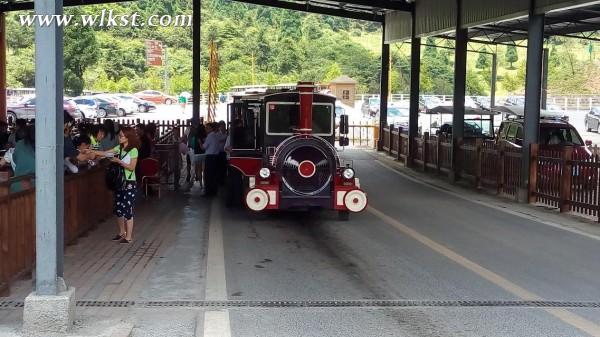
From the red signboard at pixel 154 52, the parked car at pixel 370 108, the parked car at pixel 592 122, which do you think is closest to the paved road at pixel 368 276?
the parked car at pixel 592 122

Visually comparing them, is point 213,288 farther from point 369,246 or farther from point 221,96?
point 221,96

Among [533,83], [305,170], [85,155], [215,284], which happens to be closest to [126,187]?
[85,155]

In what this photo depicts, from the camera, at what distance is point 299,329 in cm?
683

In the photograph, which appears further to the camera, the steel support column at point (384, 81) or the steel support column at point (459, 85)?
the steel support column at point (384, 81)

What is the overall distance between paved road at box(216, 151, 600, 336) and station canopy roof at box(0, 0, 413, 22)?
14409 millimetres

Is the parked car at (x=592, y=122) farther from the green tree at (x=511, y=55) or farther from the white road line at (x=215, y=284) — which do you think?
the green tree at (x=511, y=55)

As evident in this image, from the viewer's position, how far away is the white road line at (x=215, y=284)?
6.74 m

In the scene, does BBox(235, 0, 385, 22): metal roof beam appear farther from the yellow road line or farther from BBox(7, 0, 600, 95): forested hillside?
BBox(7, 0, 600, 95): forested hillside

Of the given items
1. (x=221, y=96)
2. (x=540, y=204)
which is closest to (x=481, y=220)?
(x=540, y=204)

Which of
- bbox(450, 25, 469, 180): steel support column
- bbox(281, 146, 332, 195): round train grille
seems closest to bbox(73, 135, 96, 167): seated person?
bbox(281, 146, 332, 195): round train grille

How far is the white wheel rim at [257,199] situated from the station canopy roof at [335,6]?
50.9 ft

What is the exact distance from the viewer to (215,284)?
859cm

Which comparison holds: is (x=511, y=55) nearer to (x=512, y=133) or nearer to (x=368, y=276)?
(x=512, y=133)

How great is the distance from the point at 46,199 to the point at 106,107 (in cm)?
5027
